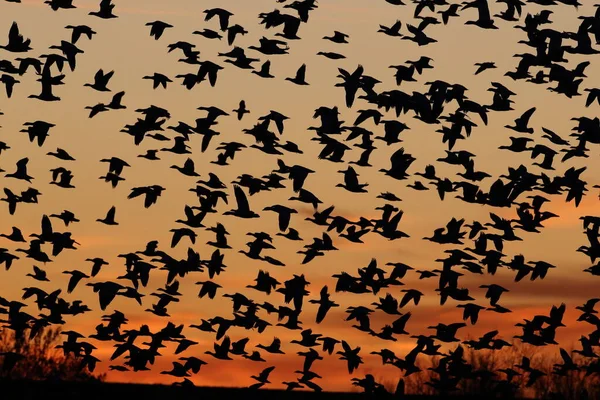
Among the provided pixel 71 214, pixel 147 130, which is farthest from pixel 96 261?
pixel 147 130

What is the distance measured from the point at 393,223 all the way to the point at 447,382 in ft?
13.9

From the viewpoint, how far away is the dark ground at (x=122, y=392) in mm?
30828

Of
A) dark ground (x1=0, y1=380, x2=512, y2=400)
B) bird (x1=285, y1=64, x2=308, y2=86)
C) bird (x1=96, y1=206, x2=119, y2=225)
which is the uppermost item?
bird (x1=285, y1=64, x2=308, y2=86)

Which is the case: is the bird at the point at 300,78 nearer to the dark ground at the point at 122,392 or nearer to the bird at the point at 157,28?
the bird at the point at 157,28

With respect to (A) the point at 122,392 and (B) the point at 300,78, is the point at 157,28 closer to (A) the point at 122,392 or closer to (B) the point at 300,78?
(B) the point at 300,78

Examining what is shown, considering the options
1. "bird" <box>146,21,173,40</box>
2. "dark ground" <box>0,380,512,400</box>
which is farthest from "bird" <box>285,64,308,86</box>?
"dark ground" <box>0,380,512,400</box>

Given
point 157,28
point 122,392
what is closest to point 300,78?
point 157,28

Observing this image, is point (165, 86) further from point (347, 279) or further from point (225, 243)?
point (347, 279)

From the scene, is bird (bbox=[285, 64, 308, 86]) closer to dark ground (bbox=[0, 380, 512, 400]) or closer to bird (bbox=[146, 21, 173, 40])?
bird (bbox=[146, 21, 173, 40])

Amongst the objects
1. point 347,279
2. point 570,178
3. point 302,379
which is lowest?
point 302,379

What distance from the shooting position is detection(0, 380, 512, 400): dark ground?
30828mm

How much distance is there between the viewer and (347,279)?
1284 inches

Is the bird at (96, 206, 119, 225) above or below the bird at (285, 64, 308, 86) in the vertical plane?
below

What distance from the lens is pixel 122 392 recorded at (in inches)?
1247
